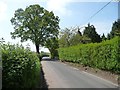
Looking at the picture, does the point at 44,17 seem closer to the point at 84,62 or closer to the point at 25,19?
the point at 25,19

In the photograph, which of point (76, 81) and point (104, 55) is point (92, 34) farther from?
point (76, 81)

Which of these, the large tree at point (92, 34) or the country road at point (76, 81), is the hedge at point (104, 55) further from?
the large tree at point (92, 34)

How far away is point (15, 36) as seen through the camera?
75.4m

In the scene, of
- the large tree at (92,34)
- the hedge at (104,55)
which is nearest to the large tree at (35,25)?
the large tree at (92,34)

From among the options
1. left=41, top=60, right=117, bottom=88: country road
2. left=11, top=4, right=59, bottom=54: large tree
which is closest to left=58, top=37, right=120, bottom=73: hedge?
left=41, top=60, right=117, bottom=88: country road

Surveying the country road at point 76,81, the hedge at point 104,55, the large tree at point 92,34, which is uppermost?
the large tree at point 92,34

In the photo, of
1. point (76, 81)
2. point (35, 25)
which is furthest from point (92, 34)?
point (76, 81)

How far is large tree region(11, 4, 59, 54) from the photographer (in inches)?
2896

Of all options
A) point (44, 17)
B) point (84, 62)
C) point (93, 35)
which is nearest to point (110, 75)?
point (84, 62)

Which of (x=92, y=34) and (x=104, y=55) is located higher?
(x=92, y=34)

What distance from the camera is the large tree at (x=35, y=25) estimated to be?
7356 centimetres

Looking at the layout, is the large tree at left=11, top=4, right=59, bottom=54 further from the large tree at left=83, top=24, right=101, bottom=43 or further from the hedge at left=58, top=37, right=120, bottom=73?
the hedge at left=58, top=37, right=120, bottom=73

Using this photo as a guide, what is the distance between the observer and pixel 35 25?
243 feet

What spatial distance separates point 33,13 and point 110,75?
184 feet
